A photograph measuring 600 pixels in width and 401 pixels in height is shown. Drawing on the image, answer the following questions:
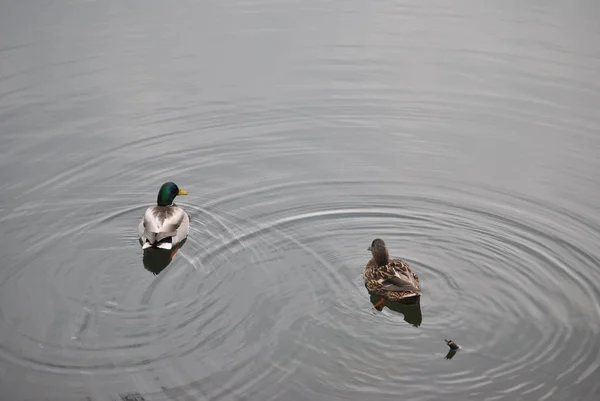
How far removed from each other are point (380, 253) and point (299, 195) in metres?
2.00

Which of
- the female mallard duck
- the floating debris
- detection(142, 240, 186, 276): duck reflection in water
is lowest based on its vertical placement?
the floating debris

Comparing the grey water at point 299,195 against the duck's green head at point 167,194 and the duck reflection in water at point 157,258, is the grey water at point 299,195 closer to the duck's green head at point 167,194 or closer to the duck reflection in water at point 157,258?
the duck reflection in water at point 157,258

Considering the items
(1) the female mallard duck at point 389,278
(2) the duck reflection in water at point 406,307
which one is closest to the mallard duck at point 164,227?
(1) the female mallard duck at point 389,278

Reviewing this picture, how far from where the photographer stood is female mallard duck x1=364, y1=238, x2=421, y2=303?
9.48m

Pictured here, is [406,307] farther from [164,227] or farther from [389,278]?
[164,227]

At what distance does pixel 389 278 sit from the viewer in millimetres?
9523

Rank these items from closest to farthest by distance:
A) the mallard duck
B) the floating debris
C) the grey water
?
the floating debris < the grey water < the mallard duck

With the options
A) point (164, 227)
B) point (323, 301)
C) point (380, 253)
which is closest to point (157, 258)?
point (164, 227)

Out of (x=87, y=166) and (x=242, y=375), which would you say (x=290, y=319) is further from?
(x=87, y=166)

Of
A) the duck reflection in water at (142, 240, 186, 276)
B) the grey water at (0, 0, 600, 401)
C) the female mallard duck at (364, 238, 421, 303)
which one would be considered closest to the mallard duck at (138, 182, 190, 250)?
the duck reflection in water at (142, 240, 186, 276)

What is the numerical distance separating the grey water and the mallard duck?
0.15 metres

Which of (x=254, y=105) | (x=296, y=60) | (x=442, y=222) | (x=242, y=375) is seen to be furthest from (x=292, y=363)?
(x=296, y=60)

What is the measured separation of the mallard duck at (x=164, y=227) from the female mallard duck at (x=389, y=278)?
2.28 m

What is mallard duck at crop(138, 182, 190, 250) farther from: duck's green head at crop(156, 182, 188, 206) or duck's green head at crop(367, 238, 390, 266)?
duck's green head at crop(367, 238, 390, 266)
